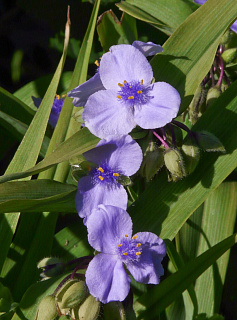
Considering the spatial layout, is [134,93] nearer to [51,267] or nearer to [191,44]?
[191,44]

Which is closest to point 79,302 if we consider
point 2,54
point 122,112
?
point 122,112

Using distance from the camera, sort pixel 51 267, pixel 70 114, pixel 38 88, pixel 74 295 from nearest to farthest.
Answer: pixel 74 295
pixel 51 267
pixel 70 114
pixel 38 88

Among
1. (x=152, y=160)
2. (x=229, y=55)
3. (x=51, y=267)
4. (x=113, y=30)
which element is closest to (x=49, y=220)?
(x=51, y=267)

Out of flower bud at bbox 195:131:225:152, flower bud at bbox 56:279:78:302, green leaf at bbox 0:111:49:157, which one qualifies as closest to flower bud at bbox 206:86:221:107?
flower bud at bbox 195:131:225:152

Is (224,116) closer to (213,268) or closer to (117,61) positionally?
(117,61)

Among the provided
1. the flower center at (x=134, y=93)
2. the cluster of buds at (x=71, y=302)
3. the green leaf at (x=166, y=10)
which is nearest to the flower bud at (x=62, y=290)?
the cluster of buds at (x=71, y=302)

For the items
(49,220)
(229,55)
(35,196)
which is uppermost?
(229,55)

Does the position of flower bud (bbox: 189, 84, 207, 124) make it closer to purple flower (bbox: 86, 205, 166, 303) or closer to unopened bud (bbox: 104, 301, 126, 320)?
purple flower (bbox: 86, 205, 166, 303)

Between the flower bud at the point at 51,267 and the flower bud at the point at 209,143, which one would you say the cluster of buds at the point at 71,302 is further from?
the flower bud at the point at 209,143
